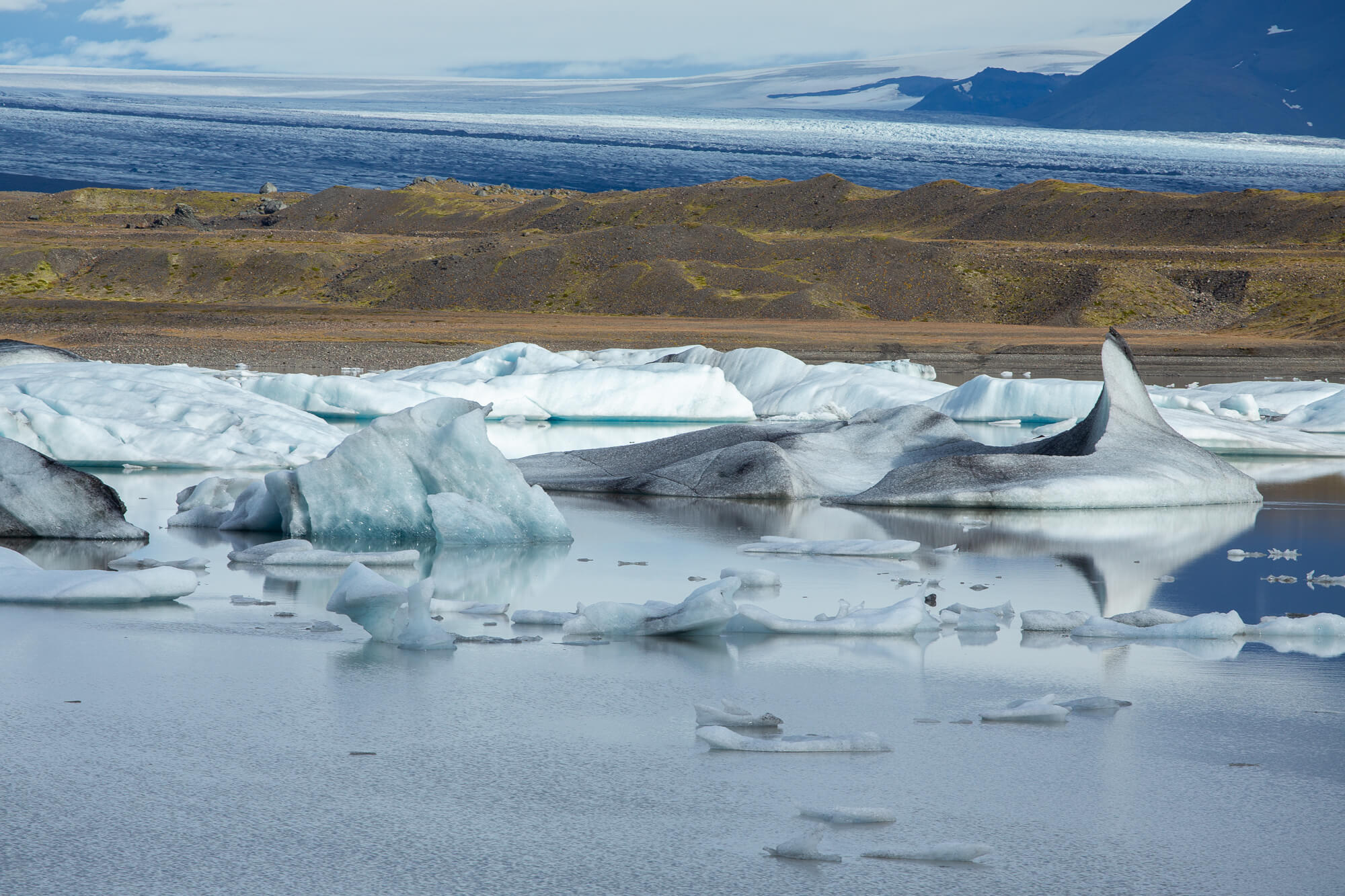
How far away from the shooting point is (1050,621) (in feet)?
18.5

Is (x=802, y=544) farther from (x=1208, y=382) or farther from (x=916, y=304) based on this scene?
(x=916, y=304)

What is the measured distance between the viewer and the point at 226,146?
4685 inches

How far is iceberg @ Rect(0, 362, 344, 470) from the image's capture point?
432 inches

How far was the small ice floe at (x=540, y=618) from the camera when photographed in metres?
5.61

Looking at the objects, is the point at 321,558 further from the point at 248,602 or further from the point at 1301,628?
the point at 1301,628

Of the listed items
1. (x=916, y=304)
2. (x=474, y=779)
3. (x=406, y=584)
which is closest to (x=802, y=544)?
(x=406, y=584)

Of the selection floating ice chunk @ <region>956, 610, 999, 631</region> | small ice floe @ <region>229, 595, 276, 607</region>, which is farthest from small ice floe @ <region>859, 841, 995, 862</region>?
small ice floe @ <region>229, 595, 276, 607</region>

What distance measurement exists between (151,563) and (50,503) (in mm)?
1058

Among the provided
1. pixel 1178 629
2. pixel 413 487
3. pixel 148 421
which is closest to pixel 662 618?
pixel 1178 629

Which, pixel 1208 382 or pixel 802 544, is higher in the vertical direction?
pixel 802 544

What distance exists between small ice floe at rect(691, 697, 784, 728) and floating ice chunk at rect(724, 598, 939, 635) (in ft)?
4.18

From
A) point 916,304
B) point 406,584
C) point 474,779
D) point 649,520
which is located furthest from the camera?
point 916,304

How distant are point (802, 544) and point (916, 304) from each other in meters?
33.3

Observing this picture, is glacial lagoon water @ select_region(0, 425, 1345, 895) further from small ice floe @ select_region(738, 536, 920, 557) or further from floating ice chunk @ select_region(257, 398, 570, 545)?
floating ice chunk @ select_region(257, 398, 570, 545)
